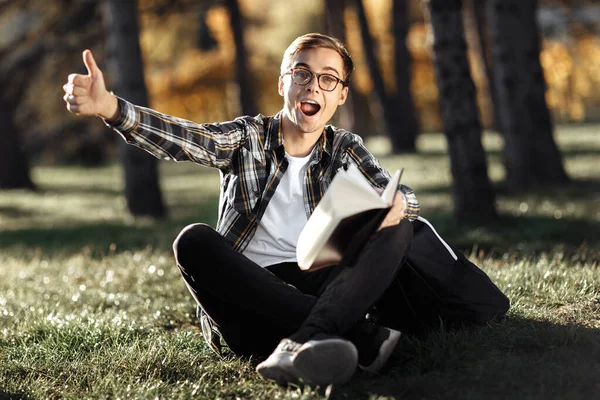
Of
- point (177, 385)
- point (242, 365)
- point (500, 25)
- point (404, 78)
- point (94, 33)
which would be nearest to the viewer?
point (177, 385)

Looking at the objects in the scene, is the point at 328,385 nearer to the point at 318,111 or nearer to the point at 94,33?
the point at 318,111

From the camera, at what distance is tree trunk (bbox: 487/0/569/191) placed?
10.0 m

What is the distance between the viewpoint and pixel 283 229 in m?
3.61

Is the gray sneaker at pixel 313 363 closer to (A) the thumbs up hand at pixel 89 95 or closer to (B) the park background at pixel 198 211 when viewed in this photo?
(B) the park background at pixel 198 211

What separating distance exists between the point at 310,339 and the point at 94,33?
13487 millimetres

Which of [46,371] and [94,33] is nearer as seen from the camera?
[46,371]

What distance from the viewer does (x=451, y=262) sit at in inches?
139

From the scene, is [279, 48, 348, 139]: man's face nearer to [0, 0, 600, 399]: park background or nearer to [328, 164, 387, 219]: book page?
[328, 164, 387, 219]: book page

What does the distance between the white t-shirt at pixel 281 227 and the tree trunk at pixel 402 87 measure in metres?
13.3

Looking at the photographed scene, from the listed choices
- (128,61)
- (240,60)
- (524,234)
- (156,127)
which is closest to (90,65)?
(156,127)

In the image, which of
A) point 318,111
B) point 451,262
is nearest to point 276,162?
point 318,111

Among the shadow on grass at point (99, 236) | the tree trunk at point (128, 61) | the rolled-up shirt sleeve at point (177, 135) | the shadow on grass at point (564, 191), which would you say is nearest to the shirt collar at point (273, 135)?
the rolled-up shirt sleeve at point (177, 135)

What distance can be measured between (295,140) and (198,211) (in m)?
7.38

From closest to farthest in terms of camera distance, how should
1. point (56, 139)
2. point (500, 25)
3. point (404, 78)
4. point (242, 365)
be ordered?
point (242, 365) < point (500, 25) < point (404, 78) < point (56, 139)
